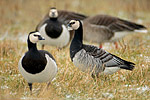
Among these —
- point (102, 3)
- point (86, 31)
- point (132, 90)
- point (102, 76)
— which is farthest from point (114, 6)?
point (132, 90)

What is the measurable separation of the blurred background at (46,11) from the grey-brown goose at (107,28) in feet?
12.4

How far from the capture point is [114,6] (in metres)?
16.2

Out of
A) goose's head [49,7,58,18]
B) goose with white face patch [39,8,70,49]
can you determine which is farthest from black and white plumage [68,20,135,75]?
goose's head [49,7,58,18]

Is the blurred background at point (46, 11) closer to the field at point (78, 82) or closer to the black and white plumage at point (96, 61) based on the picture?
the field at point (78, 82)

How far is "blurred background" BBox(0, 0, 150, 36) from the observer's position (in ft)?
49.0

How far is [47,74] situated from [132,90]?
173cm

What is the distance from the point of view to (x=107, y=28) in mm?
11078

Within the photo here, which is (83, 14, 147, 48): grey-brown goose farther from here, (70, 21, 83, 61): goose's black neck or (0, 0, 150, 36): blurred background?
(70, 21, 83, 61): goose's black neck

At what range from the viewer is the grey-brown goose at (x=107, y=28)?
1098cm

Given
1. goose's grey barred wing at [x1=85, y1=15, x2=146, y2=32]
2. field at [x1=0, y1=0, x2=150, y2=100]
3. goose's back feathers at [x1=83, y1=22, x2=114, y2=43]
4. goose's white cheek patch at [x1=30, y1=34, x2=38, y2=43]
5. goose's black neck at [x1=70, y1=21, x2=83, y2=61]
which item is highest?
goose's white cheek patch at [x1=30, y1=34, x2=38, y2=43]

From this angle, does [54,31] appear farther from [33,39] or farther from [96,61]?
[33,39]

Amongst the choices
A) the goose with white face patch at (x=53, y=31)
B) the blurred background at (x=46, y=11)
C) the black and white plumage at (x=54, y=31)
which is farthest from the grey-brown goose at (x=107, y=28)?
the blurred background at (x=46, y=11)

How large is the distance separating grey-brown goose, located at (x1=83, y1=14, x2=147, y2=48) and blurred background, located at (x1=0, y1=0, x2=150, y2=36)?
3788 mm

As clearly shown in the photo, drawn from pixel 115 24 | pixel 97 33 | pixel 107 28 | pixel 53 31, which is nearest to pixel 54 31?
pixel 53 31
